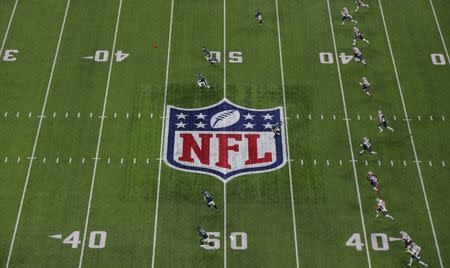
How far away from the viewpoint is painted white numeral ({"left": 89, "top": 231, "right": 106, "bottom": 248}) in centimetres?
2169

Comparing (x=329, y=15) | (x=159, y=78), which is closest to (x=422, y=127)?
(x=329, y=15)

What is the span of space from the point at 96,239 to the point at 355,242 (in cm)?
876

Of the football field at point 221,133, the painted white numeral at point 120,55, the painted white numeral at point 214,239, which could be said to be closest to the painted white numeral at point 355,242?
the football field at point 221,133

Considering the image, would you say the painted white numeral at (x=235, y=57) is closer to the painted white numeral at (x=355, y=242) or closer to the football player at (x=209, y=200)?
the football player at (x=209, y=200)

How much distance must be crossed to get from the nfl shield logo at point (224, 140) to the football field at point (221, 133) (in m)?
0.06

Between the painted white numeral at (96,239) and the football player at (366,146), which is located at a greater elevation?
the football player at (366,146)

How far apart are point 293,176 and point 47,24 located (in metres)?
13.9

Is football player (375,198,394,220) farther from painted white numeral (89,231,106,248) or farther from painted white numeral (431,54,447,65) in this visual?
painted white numeral (89,231,106,248)

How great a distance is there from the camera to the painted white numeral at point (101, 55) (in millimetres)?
28156

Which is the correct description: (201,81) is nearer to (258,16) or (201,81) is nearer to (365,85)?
(258,16)

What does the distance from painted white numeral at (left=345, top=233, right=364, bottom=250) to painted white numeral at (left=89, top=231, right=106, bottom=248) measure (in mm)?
8224

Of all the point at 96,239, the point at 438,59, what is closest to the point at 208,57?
the point at 96,239

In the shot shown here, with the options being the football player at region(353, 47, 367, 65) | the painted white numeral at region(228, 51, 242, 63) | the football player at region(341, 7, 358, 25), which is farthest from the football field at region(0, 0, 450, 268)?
the football player at region(341, 7, 358, 25)

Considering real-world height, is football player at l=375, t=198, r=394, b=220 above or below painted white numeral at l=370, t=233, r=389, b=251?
above
